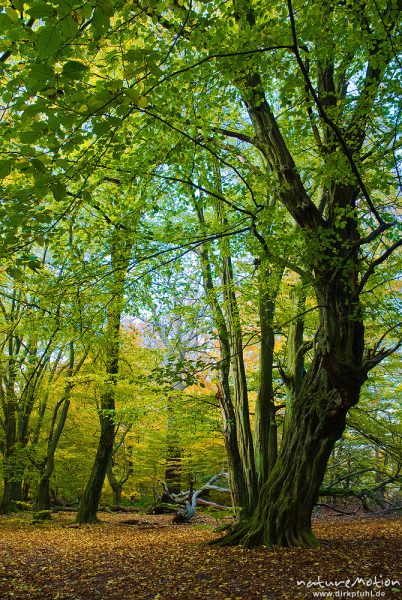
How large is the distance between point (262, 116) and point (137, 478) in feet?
47.6

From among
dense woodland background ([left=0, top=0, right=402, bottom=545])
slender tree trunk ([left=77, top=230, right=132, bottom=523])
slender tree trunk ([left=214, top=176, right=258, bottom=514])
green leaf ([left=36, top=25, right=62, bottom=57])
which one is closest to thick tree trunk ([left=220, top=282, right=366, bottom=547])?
dense woodland background ([left=0, top=0, right=402, bottom=545])

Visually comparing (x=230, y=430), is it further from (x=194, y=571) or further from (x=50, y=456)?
(x=50, y=456)

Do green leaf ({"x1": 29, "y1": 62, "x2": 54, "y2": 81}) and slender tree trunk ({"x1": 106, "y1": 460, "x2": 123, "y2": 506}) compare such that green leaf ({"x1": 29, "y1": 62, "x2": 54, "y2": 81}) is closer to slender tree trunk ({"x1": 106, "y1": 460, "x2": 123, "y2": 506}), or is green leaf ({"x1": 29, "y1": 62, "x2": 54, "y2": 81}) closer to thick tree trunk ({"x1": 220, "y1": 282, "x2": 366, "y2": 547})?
thick tree trunk ({"x1": 220, "y1": 282, "x2": 366, "y2": 547})

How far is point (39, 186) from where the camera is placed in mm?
1974

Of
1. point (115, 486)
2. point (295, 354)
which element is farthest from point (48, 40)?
point (115, 486)

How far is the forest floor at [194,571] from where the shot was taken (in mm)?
3795

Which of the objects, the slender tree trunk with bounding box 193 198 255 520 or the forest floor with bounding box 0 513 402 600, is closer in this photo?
the forest floor with bounding box 0 513 402 600

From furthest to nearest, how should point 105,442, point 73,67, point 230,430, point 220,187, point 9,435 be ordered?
point 9,435
point 105,442
point 230,430
point 220,187
point 73,67

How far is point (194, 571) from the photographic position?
4730mm

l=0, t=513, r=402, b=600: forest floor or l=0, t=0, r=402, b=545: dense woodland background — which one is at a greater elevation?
l=0, t=0, r=402, b=545: dense woodland background

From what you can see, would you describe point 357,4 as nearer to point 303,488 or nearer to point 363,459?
point 303,488

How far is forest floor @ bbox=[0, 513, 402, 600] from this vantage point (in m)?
3.79

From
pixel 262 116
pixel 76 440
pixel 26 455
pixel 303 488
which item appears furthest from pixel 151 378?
pixel 76 440

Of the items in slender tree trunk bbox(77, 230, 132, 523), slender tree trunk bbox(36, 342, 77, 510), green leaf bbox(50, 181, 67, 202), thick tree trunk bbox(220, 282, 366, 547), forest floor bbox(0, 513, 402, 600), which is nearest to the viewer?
green leaf bbox(50, 181, 67, 202)
